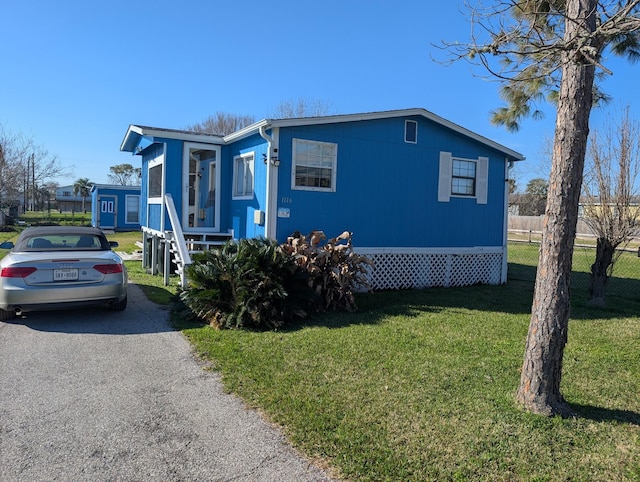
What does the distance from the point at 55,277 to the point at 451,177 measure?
8.56 m

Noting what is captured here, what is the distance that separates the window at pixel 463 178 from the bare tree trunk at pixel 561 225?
770 cm

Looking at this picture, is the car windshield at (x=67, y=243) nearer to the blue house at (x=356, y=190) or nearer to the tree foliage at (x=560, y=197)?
the blue house at (x=356, y=190)

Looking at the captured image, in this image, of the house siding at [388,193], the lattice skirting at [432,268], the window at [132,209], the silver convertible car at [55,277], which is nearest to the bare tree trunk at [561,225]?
the silver convertible car at [55,277]

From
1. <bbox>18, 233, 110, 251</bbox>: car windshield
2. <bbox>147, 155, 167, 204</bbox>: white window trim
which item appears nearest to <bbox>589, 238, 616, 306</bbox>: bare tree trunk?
<bbox>18, 233, 110, 251</bbox>: car windshield

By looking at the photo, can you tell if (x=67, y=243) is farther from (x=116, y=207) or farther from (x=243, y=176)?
(x=116, y=207)

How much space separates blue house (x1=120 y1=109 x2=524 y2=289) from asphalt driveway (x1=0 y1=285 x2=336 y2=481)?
3.58 meters

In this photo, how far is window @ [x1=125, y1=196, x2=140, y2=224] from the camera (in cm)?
3018

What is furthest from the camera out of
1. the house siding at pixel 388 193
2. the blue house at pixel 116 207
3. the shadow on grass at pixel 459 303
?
the blue house at pixel 116 207

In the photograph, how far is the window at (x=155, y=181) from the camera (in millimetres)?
11849

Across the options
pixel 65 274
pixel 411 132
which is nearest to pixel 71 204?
pixel 411 132

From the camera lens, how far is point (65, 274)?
670 cm

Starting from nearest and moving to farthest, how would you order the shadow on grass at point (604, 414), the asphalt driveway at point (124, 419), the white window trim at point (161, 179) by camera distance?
the asphalt driveway at point (124, 419) < the shadow on grass at point (604, 414) < the white window trim at point (161, 179)

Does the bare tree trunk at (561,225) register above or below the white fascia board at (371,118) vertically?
below

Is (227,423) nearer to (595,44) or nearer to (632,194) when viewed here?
(595,44)
